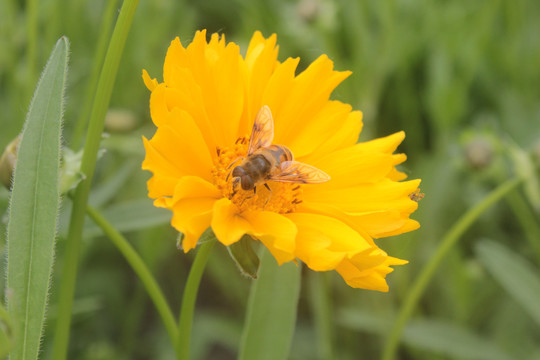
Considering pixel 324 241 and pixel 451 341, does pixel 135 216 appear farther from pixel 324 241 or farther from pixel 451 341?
pixel 451 341

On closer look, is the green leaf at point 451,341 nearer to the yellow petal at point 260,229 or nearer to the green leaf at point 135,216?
the green leaf at point 135,216

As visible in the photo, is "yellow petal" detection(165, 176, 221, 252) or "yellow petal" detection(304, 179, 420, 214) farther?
"yellow petal" detection(304, 179, 420, 214)

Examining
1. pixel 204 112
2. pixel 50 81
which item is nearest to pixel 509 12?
pixel 204 112

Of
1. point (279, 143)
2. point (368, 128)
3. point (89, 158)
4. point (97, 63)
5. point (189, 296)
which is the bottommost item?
point (189, 296)

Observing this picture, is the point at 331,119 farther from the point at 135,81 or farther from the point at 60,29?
the point at 60,29

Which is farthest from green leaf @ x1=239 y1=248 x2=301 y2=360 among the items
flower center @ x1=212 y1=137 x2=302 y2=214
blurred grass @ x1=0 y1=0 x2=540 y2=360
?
blurred grass @ x1=0 y1=0 x2=540 y2=360

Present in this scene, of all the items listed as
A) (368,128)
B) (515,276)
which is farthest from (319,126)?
(368,128)

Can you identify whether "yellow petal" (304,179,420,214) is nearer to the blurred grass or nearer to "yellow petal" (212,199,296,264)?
"yellow petal" (212,199,296,264)
